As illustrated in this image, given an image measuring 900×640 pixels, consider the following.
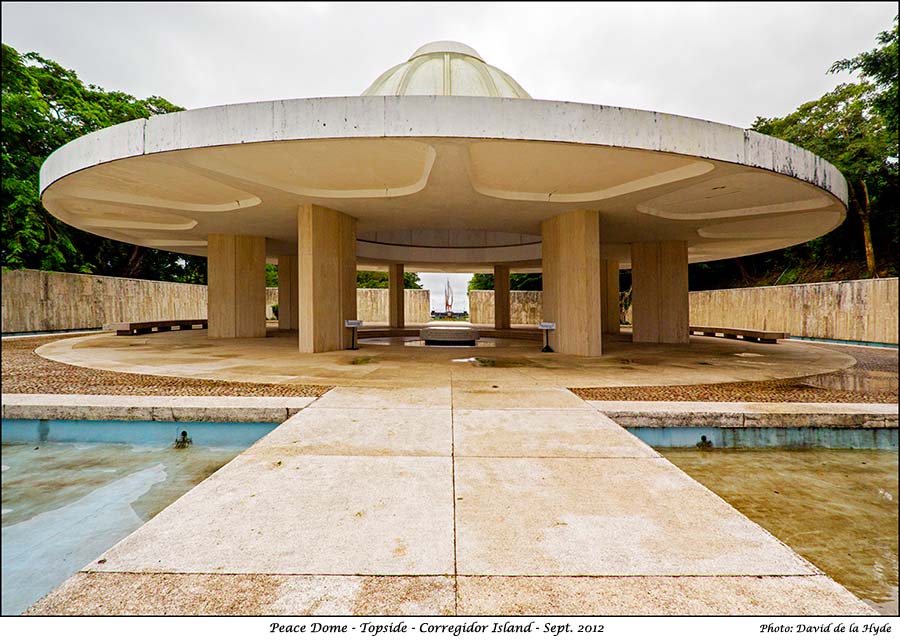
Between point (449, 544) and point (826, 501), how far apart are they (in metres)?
3.48

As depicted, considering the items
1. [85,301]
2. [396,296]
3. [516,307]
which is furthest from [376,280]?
[85,301]

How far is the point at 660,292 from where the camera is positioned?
15.7 meters

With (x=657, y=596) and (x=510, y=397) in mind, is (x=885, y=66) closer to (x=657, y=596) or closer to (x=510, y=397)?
(x=510, y=397)

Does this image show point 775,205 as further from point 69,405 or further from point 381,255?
point 381,255

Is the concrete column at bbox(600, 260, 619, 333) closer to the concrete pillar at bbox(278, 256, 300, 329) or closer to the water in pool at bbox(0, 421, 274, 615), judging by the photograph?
the concrete pillar at bbox(278, 256, 300, 329)

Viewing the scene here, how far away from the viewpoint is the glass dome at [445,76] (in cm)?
1517

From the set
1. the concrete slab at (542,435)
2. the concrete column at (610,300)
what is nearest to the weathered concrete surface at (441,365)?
the concrete slab at (542,435)

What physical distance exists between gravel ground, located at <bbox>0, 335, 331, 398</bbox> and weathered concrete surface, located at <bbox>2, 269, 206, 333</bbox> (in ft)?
41.7

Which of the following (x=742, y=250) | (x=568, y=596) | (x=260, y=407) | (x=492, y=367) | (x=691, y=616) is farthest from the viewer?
(x=742, y=250)

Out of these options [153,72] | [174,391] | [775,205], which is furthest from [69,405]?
[775,205]

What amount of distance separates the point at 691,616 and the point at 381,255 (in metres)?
20.7

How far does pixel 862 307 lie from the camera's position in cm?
1584

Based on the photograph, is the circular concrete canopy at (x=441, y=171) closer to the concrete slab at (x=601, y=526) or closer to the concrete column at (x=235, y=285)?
the concrete column at (x=235, y=285)

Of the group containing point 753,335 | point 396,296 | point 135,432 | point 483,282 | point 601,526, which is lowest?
point 135,432
